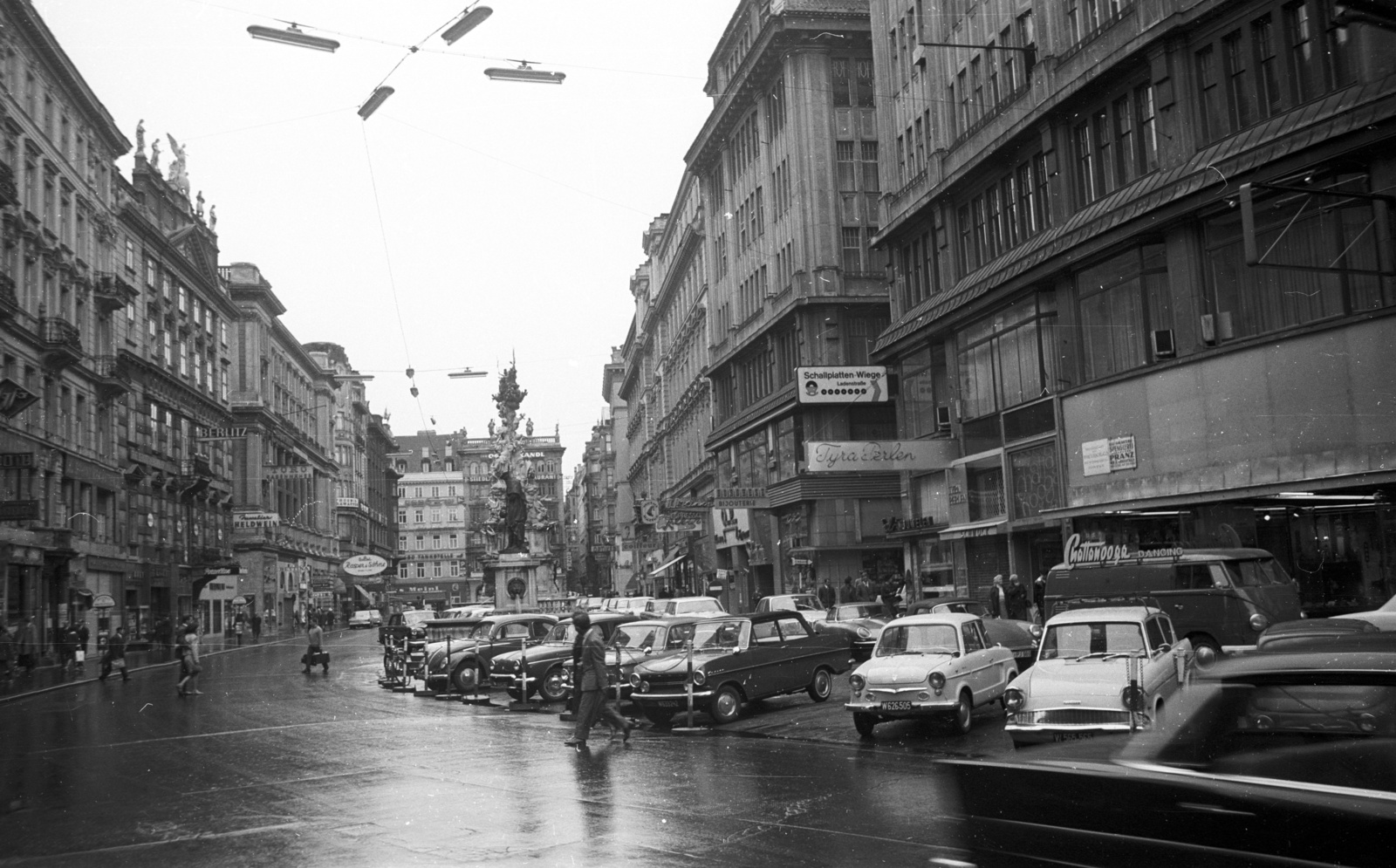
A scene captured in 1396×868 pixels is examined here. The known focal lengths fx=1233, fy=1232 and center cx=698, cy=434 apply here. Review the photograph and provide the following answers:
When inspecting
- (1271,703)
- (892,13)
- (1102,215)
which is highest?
(892,13)

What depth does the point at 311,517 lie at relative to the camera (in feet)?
346

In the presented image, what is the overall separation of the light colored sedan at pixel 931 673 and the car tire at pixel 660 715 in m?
3.57

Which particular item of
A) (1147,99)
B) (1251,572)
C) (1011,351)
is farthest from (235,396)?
(1251,572)

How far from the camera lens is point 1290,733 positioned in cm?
518

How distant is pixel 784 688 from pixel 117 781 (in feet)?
34.2

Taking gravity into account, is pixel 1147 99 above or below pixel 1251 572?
above

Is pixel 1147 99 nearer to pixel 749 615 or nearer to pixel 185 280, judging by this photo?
pixel 749 615

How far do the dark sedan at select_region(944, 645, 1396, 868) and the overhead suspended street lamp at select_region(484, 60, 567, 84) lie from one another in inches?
663

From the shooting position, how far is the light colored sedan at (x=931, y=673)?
15.9 meters

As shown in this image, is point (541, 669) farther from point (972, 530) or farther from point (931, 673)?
point (972, 530)

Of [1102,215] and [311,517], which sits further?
[311,517]

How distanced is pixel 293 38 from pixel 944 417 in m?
23.0

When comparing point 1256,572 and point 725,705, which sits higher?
point 1256,572

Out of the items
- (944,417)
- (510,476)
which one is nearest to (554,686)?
(944,417)
